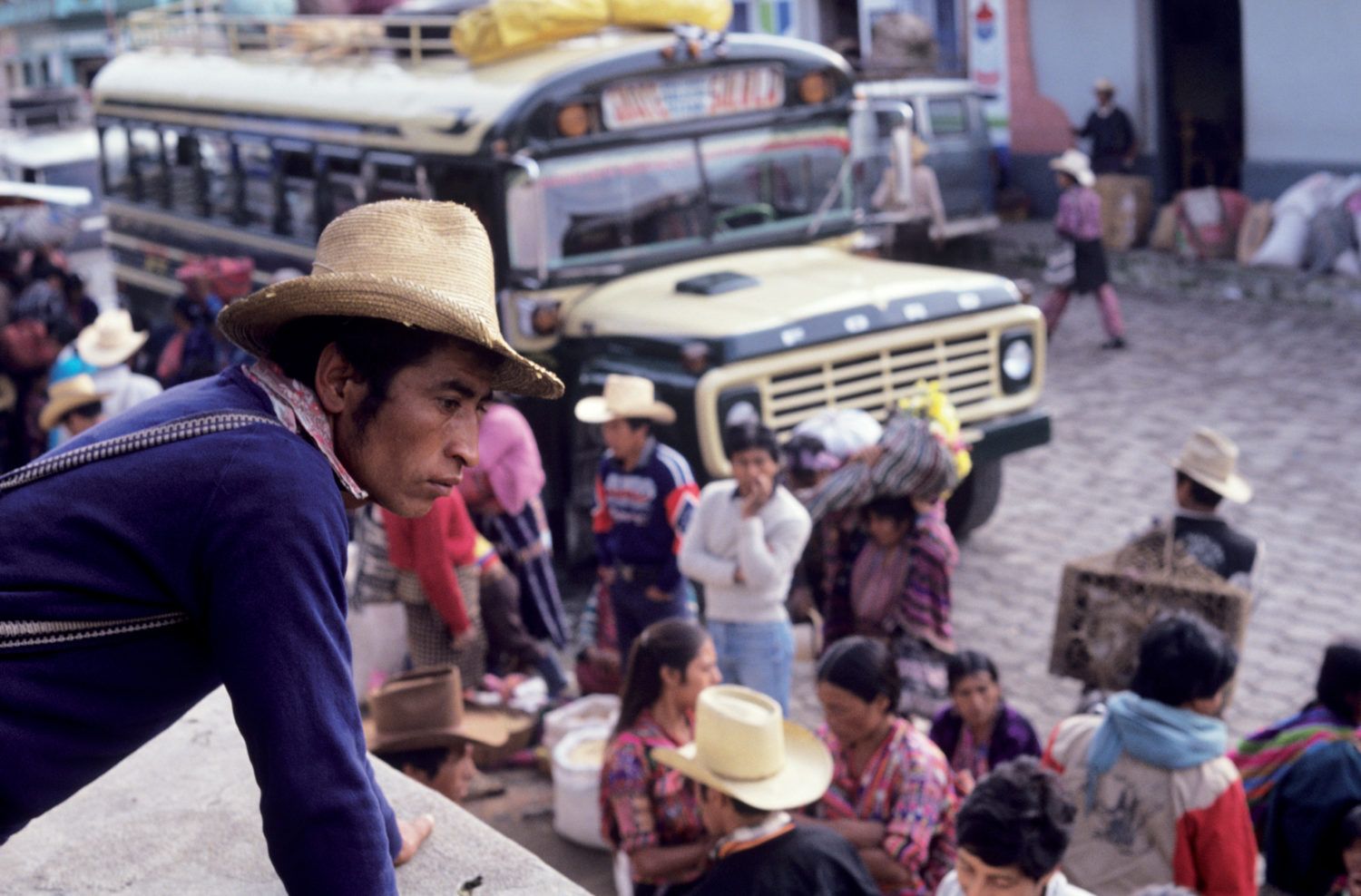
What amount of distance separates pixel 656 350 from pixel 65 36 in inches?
1270

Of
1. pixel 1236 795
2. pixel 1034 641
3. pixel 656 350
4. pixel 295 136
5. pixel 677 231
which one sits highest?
pixel 295 136

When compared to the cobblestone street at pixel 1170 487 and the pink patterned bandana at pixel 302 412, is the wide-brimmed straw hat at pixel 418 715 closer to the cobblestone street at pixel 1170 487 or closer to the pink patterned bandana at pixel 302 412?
the cobblestone street at pixel 1170 487

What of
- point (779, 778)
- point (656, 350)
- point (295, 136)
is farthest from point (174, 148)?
point (779, 778)

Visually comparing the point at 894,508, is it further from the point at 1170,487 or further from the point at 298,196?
the point at 298,196

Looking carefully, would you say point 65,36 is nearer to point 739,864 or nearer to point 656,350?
point 656,350


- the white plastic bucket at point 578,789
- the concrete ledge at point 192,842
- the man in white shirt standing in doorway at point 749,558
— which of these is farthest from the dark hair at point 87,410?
the concrete ledge at point 192,842

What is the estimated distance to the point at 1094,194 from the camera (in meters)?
12.3

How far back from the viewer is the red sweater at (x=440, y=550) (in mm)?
6094

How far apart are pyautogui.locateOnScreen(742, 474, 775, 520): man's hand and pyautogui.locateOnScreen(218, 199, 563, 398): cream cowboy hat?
3440 mm

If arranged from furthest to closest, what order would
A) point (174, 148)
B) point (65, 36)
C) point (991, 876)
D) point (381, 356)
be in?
point (65, 36) < point (174, 148) < point (991, 876) < point (381, 356)

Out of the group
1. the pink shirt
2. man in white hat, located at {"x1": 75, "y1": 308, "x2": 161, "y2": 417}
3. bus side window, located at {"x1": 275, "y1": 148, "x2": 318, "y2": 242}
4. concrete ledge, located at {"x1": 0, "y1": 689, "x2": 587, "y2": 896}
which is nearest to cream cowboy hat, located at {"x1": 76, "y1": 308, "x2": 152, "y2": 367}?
man in white hat, located at {"x1": 75, "y1": 308, "x2": 161, "y2": 417}

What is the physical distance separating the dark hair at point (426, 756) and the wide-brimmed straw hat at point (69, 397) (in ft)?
9.43

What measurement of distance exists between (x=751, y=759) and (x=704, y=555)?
74.5 inches

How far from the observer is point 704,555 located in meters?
5.83
